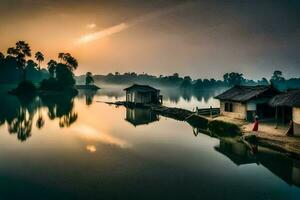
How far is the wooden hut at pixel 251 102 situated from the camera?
35.7 metres

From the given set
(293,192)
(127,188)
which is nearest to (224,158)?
(293,192)

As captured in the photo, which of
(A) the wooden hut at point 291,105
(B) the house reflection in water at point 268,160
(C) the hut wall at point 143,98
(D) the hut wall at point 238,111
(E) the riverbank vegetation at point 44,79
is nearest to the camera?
(B) the house reflection in water at point 268,160

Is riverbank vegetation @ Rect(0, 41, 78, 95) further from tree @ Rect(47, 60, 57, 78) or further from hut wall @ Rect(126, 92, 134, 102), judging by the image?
hut wall @ Rect(126, 92, 134, 102)

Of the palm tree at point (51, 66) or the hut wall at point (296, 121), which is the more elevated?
the palm tree at point (51, 66)

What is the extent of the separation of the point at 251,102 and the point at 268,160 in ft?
50.2

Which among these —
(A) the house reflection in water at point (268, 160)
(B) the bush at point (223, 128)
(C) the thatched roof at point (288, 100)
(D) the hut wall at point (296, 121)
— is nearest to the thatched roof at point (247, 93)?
(B) the bush at point (223, 128)

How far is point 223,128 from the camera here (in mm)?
33406

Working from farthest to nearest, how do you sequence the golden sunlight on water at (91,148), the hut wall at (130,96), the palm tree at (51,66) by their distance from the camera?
the palm tree at (51,66)
the hut wall at (130,96)
the golden sunlight on water at (91,148)

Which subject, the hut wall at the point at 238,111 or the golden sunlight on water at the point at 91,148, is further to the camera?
the hut wall at the point at 238,111

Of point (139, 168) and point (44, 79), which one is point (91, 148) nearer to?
point (139, 168)

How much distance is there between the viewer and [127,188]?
1589 cm

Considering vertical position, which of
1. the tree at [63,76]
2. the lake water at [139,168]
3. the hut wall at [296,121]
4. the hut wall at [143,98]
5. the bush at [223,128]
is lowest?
the lake water at [139,168]

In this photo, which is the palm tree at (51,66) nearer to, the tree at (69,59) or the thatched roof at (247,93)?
the tree at (69,59)

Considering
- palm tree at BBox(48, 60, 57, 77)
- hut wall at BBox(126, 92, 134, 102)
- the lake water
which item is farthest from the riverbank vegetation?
the lake water
